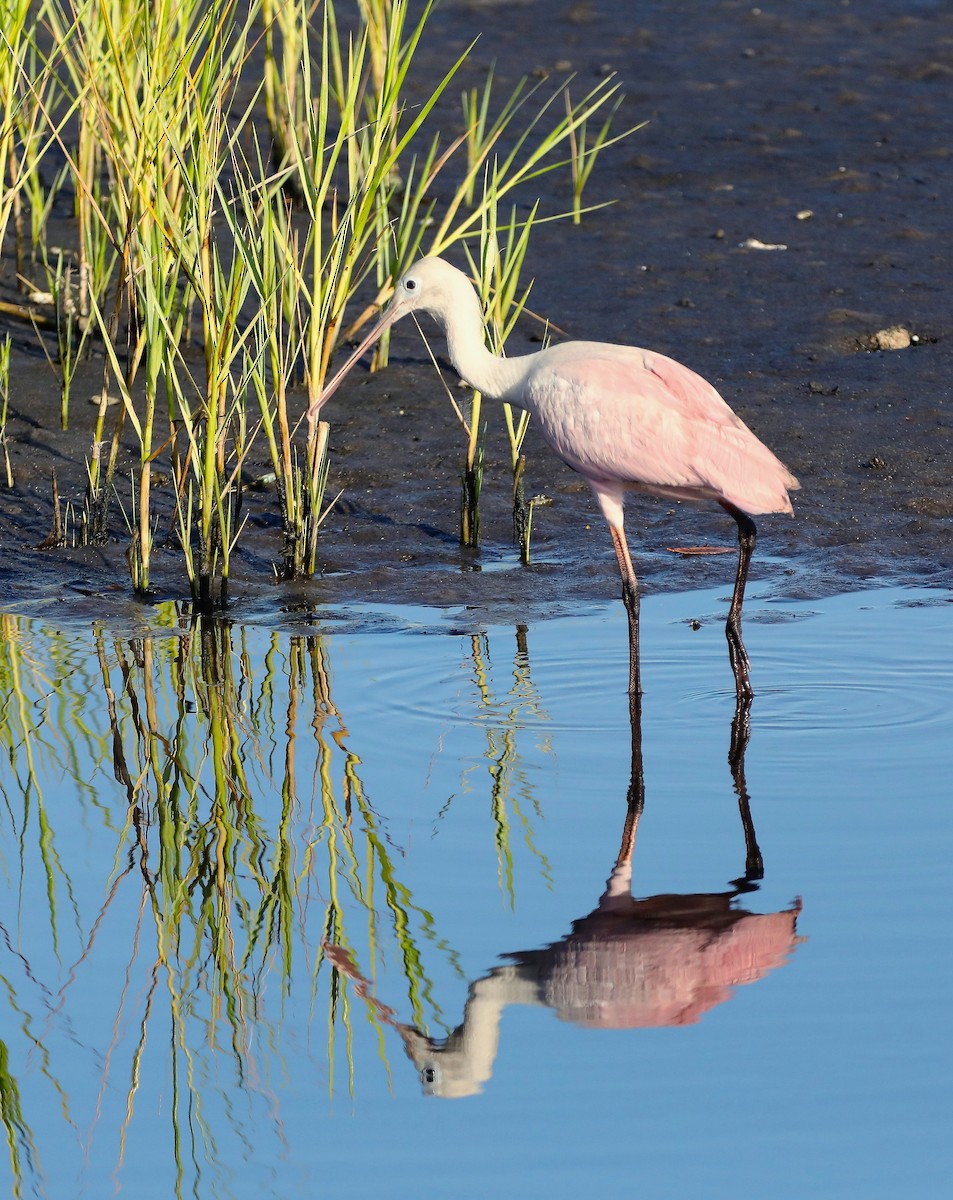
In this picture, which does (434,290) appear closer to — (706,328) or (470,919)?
(470,919)

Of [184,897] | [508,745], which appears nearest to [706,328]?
[508,745]

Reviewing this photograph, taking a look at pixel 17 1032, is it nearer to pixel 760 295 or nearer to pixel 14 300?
pixel 14 300

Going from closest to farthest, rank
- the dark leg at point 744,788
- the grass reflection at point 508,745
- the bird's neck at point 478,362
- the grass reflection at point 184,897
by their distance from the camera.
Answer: the grass reflection at point 184,897
the dark leg at point 744,788
the grass reflection at point 508,745
the bird's neck at point 478,362

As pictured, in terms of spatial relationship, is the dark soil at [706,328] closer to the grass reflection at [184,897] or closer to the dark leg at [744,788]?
the grass reflection at [184,897]

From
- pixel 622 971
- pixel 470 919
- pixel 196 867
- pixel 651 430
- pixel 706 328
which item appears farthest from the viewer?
pixel 706 328

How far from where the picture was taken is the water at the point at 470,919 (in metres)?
3.33

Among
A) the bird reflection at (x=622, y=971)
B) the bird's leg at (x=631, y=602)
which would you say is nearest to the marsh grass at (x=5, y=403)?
the bird's leg at (x=631, y=602)

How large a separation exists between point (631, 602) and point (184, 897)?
2.21 meters

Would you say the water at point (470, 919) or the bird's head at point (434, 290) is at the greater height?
the bird's head at point (434, 290)

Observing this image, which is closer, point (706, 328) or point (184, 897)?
point (184, 897)

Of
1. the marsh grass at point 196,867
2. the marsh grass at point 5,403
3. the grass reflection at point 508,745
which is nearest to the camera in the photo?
the marsh grass at point 196,867

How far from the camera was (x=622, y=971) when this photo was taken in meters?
3.97

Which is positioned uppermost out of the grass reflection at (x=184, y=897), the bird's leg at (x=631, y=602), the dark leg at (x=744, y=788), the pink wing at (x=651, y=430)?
the pink wing at (x=651, y=430)

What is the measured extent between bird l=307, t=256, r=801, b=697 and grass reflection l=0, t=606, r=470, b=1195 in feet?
3.44
